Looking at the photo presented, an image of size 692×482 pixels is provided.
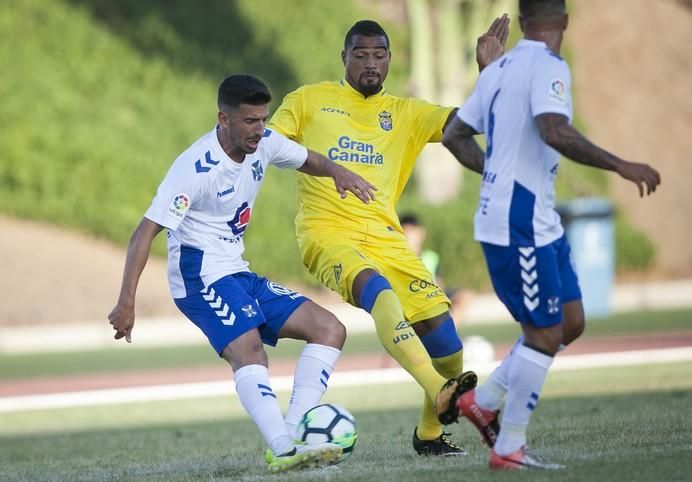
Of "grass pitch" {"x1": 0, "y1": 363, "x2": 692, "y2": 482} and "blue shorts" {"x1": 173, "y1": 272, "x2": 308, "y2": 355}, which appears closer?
"grass pitch" {"x1": 0, "y1": 363, "x2": 692, "y2": 482}

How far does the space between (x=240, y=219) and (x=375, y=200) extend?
966 mm

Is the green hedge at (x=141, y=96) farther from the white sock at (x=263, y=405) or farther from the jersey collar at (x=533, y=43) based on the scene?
the jersey collar at (x=533, y=43)

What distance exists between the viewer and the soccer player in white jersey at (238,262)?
22.8 ft

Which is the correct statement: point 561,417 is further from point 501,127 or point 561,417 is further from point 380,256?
point 501,127

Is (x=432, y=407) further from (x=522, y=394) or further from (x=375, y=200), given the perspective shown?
(x=522, y=394)

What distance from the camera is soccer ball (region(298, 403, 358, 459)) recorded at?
6828mm

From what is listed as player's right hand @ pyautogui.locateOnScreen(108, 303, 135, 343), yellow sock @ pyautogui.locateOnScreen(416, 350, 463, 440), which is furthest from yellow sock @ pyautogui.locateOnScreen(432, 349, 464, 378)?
player's right hand @ pyautogui.locateOnScreen(108, 303, 135, 343)

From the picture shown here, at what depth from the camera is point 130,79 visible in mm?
30047

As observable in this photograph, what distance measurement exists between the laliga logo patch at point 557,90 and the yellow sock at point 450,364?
248 cm

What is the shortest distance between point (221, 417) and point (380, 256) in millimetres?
5159

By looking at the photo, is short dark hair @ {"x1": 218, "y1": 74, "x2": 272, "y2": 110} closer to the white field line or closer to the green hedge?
the white field line

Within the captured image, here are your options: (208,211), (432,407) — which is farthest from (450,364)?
(208,211)

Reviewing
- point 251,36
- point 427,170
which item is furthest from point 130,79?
point 427,170

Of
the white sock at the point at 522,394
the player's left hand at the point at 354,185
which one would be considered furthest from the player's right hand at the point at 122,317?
the white sock at the point at 522,394
